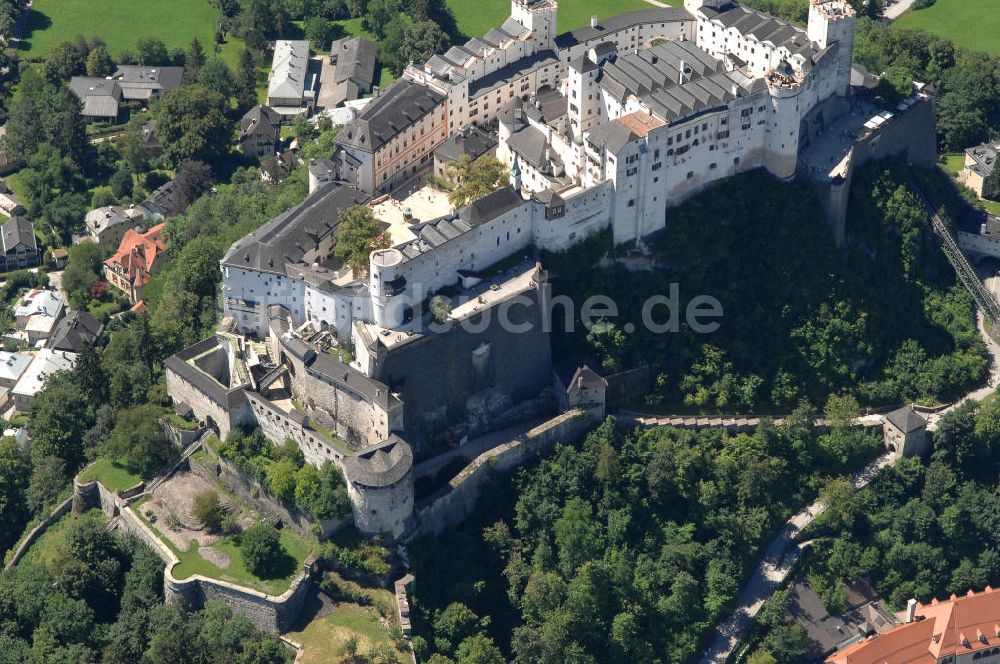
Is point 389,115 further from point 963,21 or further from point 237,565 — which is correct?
point 963,21

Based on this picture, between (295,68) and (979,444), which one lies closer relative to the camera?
(979,444)

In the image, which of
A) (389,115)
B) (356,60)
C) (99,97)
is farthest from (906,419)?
(99,97)

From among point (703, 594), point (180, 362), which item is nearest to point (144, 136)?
point (180, 362)

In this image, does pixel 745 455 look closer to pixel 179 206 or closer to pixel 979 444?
pixel 979 444

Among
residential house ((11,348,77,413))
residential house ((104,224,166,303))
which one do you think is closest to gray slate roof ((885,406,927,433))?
residential house ((104,224,166,303))

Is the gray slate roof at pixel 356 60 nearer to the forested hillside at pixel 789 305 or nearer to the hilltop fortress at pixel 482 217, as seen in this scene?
the hilltop fortress at pixel 482 217

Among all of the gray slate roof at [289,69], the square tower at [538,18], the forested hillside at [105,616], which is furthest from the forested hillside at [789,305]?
the gray slate roof at [289,69]
